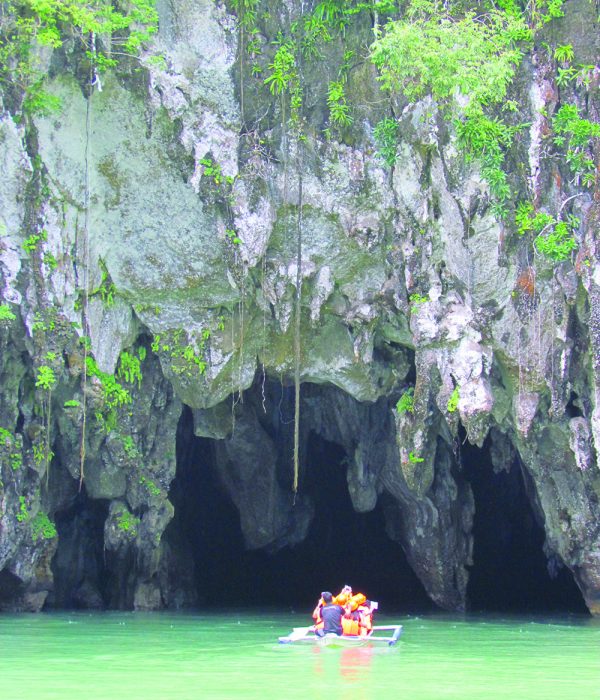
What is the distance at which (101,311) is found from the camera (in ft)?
58.6

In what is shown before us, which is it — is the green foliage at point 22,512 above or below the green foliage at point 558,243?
below

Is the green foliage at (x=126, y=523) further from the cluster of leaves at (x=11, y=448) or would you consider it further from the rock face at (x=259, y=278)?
the cluster of leaves at (x=11, y=448)

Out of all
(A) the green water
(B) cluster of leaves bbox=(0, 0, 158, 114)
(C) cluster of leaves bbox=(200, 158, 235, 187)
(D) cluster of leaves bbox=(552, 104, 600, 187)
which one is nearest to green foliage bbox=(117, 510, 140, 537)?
(A) the green water

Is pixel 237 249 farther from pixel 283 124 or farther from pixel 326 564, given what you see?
pixel 326 564

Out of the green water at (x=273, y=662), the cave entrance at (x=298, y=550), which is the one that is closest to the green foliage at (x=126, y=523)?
the green water at (x=273, y=662)

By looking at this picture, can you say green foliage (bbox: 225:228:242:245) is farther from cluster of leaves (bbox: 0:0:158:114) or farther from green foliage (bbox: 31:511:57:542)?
green foliage (bbox: 31:511:57:542)

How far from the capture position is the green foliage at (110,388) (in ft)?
58.2

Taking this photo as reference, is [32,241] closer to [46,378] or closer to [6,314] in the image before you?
[6,314]

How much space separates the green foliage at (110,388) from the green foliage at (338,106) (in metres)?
5.53

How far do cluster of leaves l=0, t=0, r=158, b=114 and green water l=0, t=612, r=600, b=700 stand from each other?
8.09 m

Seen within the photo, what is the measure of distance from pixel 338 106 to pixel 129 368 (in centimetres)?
562

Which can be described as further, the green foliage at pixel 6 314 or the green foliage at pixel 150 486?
the green foliage at pixel 150 486

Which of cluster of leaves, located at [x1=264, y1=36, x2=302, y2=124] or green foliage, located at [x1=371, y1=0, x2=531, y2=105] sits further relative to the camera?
cluster of leaves, located at [x1=264, y1=36, x2=302, y2=124]

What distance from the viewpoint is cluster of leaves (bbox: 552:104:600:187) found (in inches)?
644
